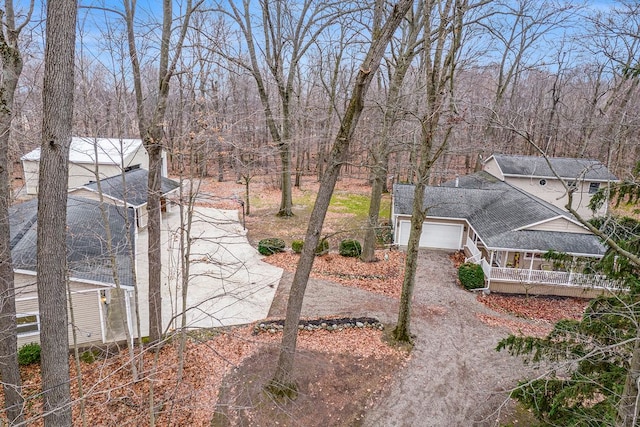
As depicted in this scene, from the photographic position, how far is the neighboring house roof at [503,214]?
13.9m

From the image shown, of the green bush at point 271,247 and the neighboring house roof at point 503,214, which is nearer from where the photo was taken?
the neighboring house roof at point 503,214

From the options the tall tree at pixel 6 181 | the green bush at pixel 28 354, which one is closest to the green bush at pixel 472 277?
the tall tree at pixel 6 181

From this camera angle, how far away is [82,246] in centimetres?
1085

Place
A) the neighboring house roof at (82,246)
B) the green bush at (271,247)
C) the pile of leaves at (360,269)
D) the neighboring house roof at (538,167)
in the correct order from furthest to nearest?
the neighboring house roof at (538,167), the green bush at (271,247), the pile of leaves at (360,269), the neighboring house roof at (82,246)

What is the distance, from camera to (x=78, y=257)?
1039 centimetres

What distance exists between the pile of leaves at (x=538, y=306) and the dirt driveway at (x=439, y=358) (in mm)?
701

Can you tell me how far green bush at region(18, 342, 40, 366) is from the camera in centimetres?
906

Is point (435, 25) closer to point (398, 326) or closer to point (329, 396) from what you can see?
point (398, 326)

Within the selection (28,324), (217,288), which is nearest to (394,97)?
(217,288)

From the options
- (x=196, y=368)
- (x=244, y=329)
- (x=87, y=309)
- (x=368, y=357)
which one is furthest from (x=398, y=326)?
(x=87, y=309)

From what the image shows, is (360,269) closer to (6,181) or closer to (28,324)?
(28,324)

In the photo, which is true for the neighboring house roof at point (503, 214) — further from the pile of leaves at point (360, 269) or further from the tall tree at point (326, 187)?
the tall tree at point (326, 187)

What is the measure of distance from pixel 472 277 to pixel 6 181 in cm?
1385

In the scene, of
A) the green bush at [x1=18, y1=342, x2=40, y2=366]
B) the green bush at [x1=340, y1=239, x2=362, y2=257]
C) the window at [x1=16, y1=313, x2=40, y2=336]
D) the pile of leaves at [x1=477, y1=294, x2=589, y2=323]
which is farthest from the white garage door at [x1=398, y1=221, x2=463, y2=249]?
the green bush at [x1=18, y1=342, x2=40, y2=366]
